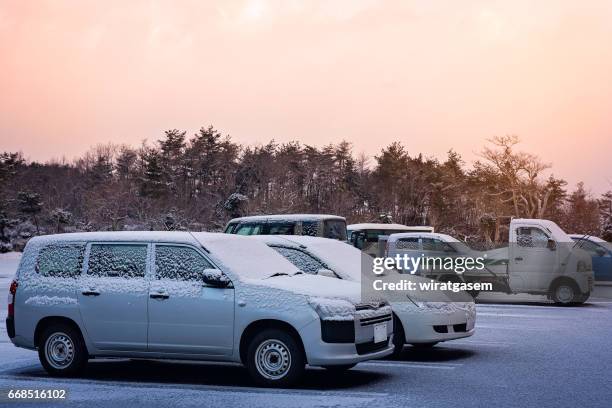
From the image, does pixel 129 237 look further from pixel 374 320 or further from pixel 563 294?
pixel 563 294

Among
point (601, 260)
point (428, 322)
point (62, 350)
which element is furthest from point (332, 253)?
point (601, 260)

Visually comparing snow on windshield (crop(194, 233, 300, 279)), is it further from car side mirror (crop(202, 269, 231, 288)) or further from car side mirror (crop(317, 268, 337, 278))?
car side mirror (crop(317, 268, 337, 278))

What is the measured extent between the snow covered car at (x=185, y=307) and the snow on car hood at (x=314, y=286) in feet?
0.05

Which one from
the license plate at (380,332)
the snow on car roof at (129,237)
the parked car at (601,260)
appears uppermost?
the parked car at (601,260)

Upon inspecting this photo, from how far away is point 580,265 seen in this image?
2109 cm

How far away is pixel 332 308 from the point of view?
350 inches

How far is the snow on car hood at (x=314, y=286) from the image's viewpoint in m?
9.05

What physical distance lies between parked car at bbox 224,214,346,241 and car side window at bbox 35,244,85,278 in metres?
11.3

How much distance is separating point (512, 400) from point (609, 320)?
10209 millimetres

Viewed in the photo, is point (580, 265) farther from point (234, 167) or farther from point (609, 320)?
point (234, 167)

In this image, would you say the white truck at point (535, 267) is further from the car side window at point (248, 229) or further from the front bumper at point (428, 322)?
the front bumper at point (428, 322)

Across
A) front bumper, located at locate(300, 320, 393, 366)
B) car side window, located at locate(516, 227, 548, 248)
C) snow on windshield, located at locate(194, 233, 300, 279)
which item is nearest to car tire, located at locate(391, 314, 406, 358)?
snow on windshield, located at locate(194, 233, 300, 279)

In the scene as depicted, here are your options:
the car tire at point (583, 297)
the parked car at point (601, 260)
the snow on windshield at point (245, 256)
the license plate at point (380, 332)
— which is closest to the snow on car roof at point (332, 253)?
the snow on windshield at point (245, 256)

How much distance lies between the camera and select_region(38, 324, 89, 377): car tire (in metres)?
9.91
